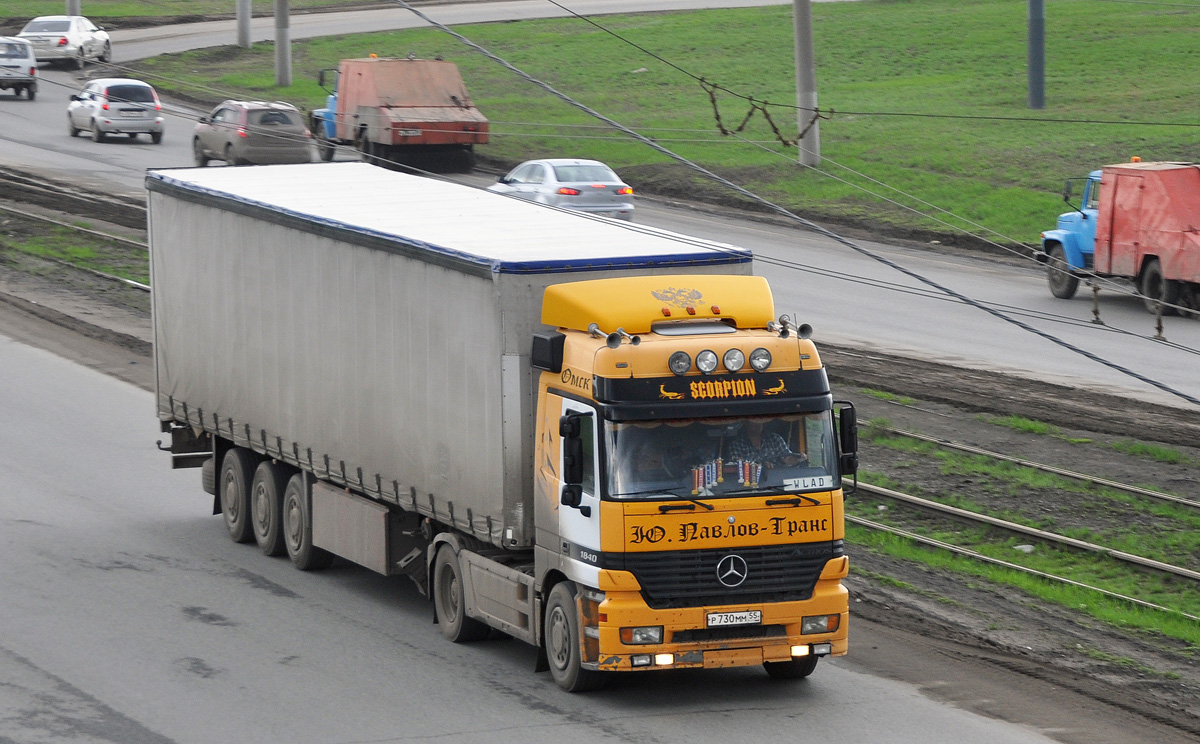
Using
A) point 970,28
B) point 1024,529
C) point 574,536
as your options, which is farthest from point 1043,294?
point 970,28

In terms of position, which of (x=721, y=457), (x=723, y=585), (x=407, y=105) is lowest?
(x=723, y=585)

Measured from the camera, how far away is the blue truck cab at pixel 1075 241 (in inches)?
Answer: 1150

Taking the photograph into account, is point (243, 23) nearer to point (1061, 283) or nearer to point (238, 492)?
point (1061, 283)

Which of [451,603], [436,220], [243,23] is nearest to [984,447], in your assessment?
[436,220]

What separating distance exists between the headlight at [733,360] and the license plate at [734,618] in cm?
160

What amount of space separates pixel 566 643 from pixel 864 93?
39.9m

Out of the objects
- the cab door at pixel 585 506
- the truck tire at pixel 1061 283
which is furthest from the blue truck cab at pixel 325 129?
the cab door at pixel 585 506

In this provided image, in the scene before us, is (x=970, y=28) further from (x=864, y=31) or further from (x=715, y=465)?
(x=715, y=465)

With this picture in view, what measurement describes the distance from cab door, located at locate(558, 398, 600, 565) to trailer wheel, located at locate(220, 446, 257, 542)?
226 inches

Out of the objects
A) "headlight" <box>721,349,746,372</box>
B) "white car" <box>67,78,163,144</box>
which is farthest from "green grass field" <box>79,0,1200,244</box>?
"headlight" <box>721,349,746,372</box>

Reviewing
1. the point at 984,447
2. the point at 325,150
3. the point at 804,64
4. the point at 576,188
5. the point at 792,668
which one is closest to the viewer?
the point at 792,668

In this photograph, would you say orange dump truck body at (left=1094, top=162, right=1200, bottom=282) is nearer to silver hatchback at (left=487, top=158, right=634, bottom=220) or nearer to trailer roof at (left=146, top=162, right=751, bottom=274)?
silver hatchback at (left=487, top=158, right=634, bottom=220)

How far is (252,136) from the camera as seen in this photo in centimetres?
4016

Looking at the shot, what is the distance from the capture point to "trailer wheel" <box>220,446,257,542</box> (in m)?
16.2
